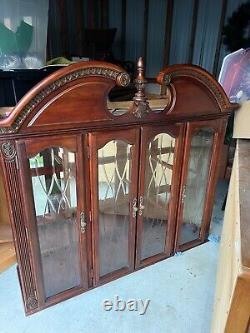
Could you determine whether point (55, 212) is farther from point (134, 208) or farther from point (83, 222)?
point (134, 208)

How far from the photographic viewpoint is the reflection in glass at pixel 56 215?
121cm

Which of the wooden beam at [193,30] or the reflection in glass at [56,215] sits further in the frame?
the wooden beam at [193,30]

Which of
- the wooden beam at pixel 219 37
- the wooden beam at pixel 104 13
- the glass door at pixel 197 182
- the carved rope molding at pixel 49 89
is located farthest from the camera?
the wooden beam at pixel 104 13

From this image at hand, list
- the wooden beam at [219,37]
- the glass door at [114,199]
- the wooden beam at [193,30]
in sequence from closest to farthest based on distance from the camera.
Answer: the glass door at [114,199] → the wooden beam at [219,37] → the wooden beam at [193,30]

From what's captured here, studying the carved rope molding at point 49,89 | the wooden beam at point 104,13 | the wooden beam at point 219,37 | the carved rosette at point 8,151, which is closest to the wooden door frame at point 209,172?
the carved rope molding at point 49,89

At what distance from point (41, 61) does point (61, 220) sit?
0.96 m

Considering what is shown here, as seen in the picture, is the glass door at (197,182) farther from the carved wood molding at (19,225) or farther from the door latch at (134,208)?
the carved wood molding at (19,225)

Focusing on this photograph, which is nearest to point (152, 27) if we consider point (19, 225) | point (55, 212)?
point (55, 212)

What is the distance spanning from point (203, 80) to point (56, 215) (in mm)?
1023

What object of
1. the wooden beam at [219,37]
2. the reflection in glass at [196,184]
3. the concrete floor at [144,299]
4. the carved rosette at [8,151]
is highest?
the wooden beam at [219,37]

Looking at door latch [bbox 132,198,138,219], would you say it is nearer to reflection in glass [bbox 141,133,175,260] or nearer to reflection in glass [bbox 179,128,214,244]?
reflection in glass [bbox 141,133,175,260]

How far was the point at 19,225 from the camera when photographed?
1176mm

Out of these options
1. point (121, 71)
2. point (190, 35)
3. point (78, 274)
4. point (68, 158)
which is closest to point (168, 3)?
point (190, 35)

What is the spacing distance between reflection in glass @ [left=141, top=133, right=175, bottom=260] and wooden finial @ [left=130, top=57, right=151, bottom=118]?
0.21 metres
